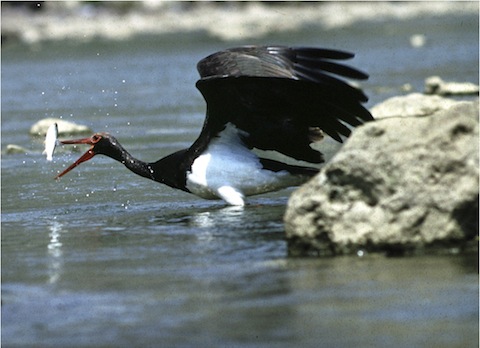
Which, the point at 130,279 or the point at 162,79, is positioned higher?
the point at 162,79

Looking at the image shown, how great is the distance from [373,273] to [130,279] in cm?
117

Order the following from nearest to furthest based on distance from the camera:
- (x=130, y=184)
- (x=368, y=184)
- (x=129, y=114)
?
(x=368, y=184), (x=130, y=184), (x=129, y=114)

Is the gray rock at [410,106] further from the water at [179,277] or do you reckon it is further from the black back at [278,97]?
the black back at [278,97]

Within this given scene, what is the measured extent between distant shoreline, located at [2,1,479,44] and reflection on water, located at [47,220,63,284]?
88.0 ft

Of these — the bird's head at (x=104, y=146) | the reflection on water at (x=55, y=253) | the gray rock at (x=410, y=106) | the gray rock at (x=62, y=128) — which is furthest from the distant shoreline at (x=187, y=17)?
the reflection on water at (x=55, y=253)

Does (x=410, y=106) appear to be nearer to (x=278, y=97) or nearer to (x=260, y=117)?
(x=260, y=117)

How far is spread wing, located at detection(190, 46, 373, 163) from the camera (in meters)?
7.35

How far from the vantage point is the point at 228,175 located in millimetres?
8141

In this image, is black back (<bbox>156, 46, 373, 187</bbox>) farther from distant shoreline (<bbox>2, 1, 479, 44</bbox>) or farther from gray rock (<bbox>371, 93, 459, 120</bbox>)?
distant shoreline (<bbox>2, 1, 479, 44</bbox>)

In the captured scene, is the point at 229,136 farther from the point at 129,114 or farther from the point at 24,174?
the point at 129,114

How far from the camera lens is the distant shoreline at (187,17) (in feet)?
122

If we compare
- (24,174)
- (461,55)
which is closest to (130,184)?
(24,174)

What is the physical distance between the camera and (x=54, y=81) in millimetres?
20594

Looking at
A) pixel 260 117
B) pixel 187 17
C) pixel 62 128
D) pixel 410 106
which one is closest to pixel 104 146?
pixel 260 117
